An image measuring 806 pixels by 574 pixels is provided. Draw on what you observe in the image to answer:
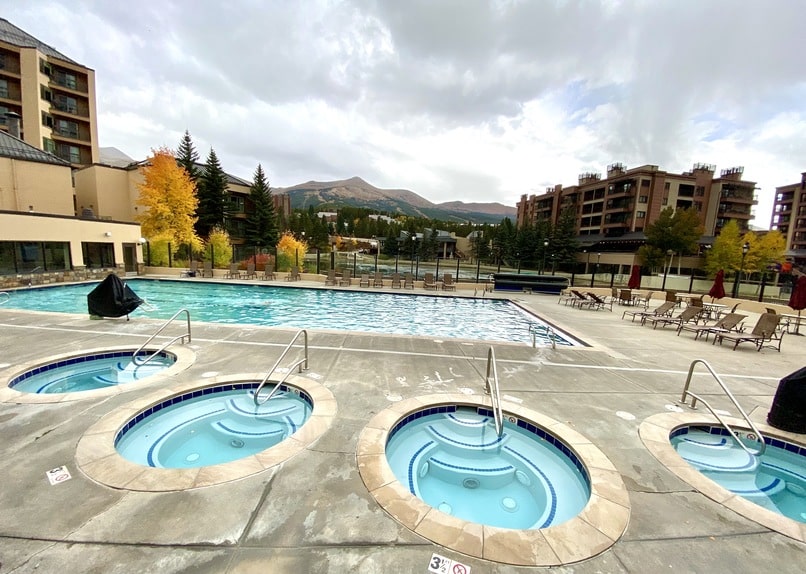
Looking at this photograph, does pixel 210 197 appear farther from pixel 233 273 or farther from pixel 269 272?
pixel 269 272

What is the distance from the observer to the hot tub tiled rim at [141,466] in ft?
10.1

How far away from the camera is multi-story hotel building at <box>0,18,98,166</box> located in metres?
28.2

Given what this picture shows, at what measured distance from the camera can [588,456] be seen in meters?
3.79

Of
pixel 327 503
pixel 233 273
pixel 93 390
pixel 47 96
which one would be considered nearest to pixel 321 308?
pixel 233 273

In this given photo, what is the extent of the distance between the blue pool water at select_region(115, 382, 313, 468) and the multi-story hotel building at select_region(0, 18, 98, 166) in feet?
122

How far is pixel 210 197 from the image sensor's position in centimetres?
3409

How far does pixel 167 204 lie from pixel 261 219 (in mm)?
12886

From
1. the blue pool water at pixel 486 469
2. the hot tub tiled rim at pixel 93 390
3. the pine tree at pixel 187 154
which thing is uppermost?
the pine tree at pixel 187 154

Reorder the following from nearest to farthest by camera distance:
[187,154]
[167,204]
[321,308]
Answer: [321,308], [167,204], [187,154]

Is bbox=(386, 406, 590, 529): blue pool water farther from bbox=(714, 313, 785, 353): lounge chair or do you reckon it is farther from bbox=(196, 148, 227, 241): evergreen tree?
bbox=(196, 148, 227, 241): evergreen tree

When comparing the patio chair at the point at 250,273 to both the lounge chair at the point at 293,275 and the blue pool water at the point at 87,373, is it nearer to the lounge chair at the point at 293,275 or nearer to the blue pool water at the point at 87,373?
the lounge chair at the point at 293,275

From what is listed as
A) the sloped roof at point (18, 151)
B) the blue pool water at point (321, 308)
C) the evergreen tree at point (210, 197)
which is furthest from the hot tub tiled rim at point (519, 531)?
the evergreen tree at point (210, 197)

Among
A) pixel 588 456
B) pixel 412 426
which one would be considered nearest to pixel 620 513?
pixel 588 456

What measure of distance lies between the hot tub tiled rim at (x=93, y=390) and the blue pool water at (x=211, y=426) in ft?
2.72
